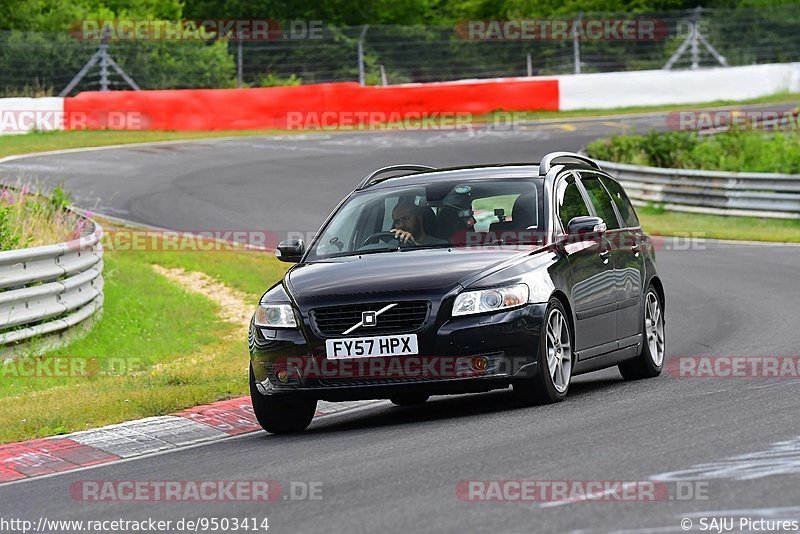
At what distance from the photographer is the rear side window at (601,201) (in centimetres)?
1141

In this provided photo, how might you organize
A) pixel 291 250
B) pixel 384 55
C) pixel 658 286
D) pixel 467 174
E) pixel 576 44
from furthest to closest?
1. pixel 576 44
2. pixel 384 55
3. pixel 658 286
4. pixel 467 174
5. pixel 291 250

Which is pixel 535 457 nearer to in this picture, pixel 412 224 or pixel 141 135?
pixel 412 224

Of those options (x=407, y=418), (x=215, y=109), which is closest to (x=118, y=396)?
(x=407, y=418)

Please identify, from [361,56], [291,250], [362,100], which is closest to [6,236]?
[291,250]

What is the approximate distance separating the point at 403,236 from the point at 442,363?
1.48 m

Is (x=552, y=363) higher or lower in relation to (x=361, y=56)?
lower

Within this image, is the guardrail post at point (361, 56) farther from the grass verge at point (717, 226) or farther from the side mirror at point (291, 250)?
the side mirror at point (291, 250)

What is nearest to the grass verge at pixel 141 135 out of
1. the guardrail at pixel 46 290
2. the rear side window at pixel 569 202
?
the guardrail at pixel 46 290

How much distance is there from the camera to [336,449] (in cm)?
841

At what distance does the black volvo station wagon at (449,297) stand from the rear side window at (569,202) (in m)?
0.02

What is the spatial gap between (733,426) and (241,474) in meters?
2.65

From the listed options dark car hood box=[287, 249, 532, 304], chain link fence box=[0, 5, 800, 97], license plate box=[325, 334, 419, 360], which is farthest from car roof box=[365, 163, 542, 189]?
chain link fence box=[0, 5, 800, 97]

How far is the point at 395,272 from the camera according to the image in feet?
30.8

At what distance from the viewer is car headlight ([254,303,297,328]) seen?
9391 millimetres
